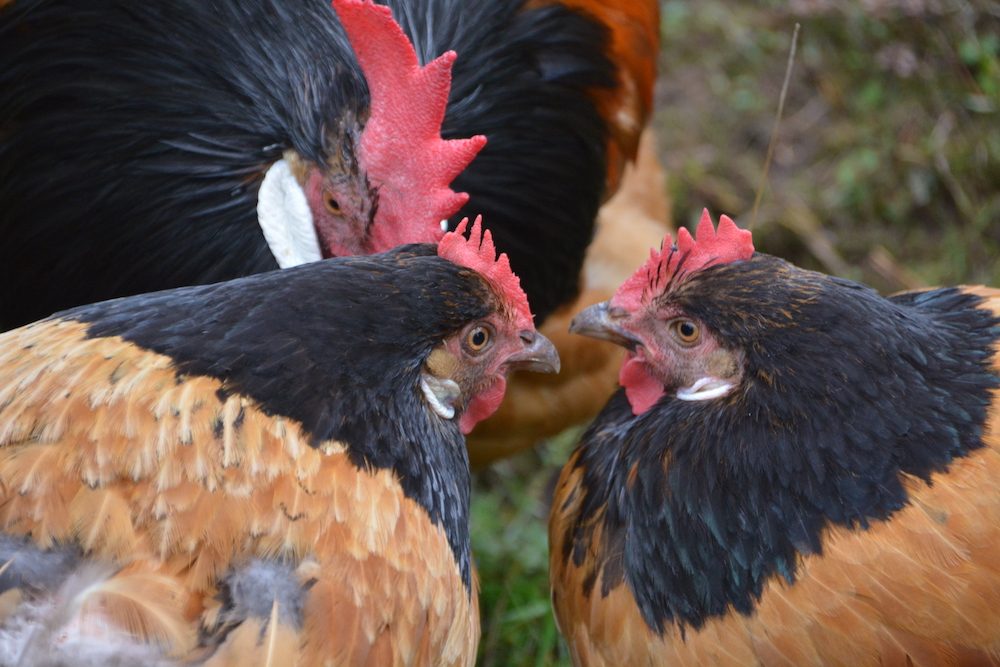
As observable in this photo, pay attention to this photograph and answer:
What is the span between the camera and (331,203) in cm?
253

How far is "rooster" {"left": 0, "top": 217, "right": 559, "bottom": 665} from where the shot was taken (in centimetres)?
188

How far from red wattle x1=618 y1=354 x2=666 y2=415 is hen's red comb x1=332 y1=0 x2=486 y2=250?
22.0 inches

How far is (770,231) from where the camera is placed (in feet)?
15.1

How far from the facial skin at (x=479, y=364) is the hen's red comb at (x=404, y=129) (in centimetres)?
27

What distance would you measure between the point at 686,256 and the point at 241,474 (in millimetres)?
1121

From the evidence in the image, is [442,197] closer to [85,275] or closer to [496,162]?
[496,162]

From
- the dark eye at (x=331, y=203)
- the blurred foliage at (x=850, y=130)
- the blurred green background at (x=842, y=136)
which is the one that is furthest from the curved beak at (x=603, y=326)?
the blurred foliage at (x=850, y=130)

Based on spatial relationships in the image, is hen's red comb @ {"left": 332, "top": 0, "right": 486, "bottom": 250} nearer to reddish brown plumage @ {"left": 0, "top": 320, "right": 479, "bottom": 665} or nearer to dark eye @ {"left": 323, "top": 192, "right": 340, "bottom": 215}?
dark eye @ {"left": 323, "top": 192, "right": 340, "bottom": 215}

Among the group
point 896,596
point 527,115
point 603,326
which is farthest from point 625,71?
point 896,596

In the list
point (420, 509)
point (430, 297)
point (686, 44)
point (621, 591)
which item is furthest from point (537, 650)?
point (686, 44)

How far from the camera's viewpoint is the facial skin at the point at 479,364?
231 cm

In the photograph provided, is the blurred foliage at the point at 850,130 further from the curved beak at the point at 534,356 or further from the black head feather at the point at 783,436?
the curved beak at the point at 534,356

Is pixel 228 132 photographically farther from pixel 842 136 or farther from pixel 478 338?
pixel 842 136

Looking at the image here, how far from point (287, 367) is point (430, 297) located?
305 millimetres
